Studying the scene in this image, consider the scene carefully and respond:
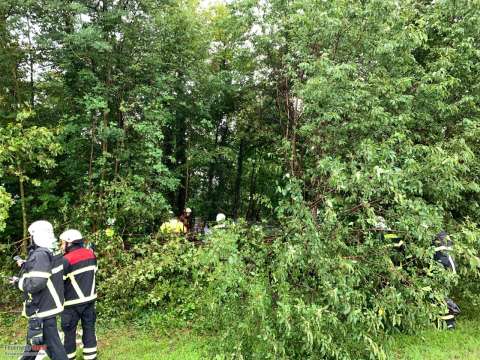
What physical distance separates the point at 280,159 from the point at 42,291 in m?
5.74

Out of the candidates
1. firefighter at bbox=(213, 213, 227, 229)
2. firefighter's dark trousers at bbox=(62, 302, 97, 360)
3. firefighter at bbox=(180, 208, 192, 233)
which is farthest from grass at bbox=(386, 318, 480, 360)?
firefighter at bbox=(180, 208, 192, 233)

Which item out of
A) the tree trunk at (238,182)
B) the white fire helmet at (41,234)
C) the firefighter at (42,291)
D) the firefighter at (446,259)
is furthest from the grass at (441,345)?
the tree trunk at (238,182)

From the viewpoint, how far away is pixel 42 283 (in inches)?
185

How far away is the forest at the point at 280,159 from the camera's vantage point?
345cm

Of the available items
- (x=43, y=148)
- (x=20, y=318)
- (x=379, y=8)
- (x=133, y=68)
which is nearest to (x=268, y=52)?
(x=133, y=68)

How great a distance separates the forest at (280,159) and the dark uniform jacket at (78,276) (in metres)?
1.64

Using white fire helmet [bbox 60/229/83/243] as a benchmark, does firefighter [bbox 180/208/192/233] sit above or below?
below

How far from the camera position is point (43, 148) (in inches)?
339

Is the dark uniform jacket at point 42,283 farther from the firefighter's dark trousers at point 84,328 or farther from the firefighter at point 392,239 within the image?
the firefighter at point 392,239

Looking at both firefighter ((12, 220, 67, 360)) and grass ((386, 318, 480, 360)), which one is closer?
firefighter ((12, 220, 67, 360))

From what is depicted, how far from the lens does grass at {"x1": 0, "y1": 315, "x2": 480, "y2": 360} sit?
5.41m

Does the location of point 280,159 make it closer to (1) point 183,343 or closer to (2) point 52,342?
(1) point 183,343

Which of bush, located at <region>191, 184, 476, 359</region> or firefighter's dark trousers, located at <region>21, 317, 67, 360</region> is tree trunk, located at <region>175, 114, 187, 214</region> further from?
bush, located at <region>191, 184, 476, 359</region>

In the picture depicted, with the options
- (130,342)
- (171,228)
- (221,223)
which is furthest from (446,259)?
(171,228)
